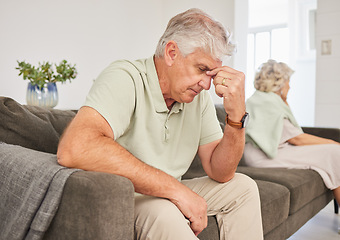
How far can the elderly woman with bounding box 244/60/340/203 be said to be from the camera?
253 centimetres

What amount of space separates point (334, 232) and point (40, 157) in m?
2.23

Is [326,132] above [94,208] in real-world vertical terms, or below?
below

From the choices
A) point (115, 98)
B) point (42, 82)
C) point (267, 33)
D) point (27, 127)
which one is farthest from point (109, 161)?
point (267, 33)

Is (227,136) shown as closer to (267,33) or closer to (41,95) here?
(41,95)

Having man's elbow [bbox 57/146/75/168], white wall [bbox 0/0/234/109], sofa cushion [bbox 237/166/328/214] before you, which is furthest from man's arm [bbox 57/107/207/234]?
white wall [bbox 0/0/234/109]

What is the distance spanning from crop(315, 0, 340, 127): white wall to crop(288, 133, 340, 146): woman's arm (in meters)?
1.76

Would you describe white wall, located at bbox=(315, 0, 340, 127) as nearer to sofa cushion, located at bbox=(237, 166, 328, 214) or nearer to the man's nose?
sofa cushion, located at bbox=(237, 166, 328, 214)

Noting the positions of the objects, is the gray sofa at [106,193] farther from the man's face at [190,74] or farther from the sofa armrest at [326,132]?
the man's face at [190,74]

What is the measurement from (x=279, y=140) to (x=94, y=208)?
2058 millimetres

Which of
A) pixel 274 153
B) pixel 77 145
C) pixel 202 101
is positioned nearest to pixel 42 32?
pixel 274 153

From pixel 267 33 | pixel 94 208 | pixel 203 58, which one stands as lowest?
pixel 94 208

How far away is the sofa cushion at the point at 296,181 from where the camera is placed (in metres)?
2.03

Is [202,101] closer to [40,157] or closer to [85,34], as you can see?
[40,157]

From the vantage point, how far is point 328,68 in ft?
14.4
